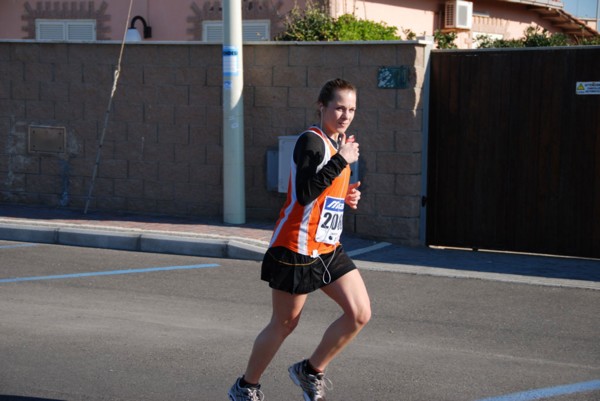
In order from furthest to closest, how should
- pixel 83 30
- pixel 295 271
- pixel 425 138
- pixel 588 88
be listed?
pixel 83 30 → pixel 425 138 → pixel 588 88 → pixel 295 271

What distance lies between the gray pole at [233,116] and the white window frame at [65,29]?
7620 mm

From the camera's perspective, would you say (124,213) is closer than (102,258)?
No

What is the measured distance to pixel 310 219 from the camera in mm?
4895

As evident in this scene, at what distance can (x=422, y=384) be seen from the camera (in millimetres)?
5750

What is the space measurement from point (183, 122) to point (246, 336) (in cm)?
556

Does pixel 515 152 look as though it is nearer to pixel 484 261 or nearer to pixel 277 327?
pixel 484 261

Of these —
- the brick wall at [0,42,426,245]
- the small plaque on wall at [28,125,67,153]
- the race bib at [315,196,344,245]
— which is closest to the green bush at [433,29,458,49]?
the brick wall at [0,42,426,245]

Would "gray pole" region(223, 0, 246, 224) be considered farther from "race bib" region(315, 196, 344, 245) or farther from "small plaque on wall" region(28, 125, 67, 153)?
"race bib" region(315, 196, 344, 245)

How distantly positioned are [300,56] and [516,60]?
8.38 ft

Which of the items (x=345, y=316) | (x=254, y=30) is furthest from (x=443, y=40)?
(x=345, y=316)

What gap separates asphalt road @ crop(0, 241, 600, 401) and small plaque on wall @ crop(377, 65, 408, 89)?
243cm

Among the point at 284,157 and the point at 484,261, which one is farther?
the point at 284,157

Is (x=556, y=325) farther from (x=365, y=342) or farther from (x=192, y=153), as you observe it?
(x=192, y=153)

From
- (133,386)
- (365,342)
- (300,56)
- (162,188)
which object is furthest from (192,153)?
(133,386)
